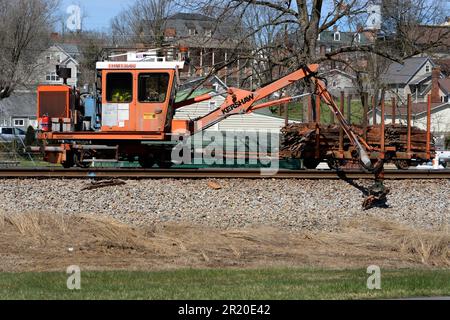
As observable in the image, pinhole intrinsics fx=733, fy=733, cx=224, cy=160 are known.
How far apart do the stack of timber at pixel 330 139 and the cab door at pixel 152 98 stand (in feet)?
12.4

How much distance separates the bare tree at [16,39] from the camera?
173ft

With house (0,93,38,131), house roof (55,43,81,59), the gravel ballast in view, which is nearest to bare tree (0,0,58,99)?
house (0,93,38,131)

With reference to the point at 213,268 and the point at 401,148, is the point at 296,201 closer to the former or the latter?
the point at 213,268

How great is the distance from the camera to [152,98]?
20.5m

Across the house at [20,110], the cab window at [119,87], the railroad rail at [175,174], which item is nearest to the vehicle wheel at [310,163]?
the railroad rail at [175,174]

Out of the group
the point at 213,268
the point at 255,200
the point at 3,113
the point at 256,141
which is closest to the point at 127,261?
the point at 213,268

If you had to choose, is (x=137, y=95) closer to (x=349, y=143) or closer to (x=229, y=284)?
(x=349, y=143)

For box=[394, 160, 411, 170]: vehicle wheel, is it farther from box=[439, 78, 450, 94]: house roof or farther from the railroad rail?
box=[439, 78, 450, 94]: house roof

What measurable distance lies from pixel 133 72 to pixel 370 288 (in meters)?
12.0

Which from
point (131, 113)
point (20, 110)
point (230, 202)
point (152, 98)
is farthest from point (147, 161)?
point (20, 110)

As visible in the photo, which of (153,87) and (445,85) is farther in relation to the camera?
(445,85)

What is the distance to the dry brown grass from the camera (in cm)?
1302

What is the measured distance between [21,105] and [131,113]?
60.6 metres

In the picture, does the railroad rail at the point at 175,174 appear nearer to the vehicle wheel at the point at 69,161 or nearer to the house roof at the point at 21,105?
the vehicle wheel at the point at 69,161
